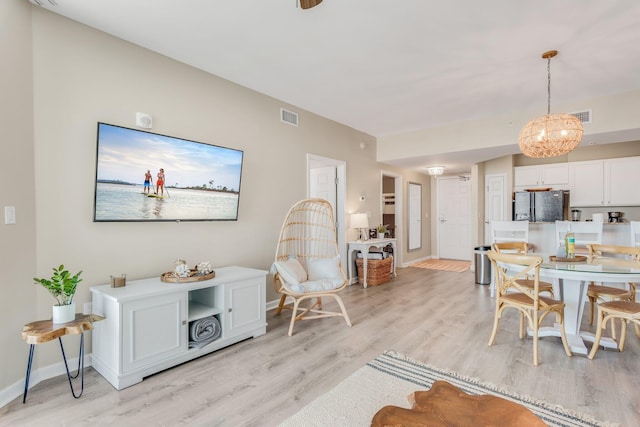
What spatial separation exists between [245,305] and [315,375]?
3.35ft

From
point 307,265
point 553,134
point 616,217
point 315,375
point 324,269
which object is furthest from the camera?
point 616,217

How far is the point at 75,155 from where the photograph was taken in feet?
8.39

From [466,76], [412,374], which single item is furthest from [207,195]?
[466,76]

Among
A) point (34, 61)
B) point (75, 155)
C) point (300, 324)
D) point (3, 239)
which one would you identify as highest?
point (34, 61)

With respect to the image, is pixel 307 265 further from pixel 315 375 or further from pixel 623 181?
pixel 623 181

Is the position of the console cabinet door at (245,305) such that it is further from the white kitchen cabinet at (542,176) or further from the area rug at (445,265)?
the white kitchen cabinet at (542,176)

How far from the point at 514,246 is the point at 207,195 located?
12.5 ft

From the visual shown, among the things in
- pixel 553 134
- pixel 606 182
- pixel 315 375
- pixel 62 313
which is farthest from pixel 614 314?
pixel 606 182

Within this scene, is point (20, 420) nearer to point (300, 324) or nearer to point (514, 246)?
point (300, 324)

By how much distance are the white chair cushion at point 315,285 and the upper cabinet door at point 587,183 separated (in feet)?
17.6

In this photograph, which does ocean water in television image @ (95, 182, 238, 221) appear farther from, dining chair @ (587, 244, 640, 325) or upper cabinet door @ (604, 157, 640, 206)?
upper cabinet door @ (604, 157, 640, 206)

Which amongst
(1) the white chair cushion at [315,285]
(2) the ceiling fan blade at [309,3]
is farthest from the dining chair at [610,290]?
(2) the ceiling fan blade at [309,3]

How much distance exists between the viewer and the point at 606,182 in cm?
582

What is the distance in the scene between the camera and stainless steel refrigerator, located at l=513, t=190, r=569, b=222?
6.03 meters
